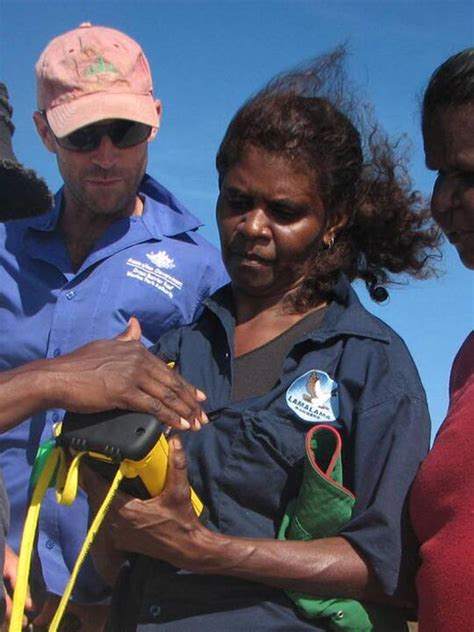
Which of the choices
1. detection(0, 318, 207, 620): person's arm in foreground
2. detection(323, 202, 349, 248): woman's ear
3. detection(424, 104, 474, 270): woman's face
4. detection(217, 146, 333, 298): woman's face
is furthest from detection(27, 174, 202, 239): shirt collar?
detection(424, 104, 474, 270): woman's face

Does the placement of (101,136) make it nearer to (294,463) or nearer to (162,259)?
(162,259)

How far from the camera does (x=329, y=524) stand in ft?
9.56

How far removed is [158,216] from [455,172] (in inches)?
60.0

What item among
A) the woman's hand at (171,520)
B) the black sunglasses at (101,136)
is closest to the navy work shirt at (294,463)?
the woman's hand at (171,520)

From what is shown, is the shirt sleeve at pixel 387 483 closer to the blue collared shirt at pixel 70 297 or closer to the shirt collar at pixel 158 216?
the blue collared shirt at pixel 70 297

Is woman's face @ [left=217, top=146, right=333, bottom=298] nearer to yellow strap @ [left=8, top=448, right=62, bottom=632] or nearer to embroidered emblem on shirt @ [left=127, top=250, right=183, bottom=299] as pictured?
embroidered emblem on shirt @ [left=127, top=250, right=183, bottom=299]

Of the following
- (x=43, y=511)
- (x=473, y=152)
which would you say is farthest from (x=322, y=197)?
(x=43, y=511)

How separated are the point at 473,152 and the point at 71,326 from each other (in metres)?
1.65

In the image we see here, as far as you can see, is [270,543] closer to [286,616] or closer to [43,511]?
[286,616]

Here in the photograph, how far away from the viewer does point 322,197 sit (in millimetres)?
3355

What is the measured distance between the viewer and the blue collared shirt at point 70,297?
373 cm

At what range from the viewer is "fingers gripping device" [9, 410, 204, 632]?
8.57ft

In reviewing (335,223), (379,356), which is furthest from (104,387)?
(335,223)

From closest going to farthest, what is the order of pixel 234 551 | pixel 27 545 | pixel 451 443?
1. pixel 27 545
2. pixel 451 443
3. pixel 234 551
